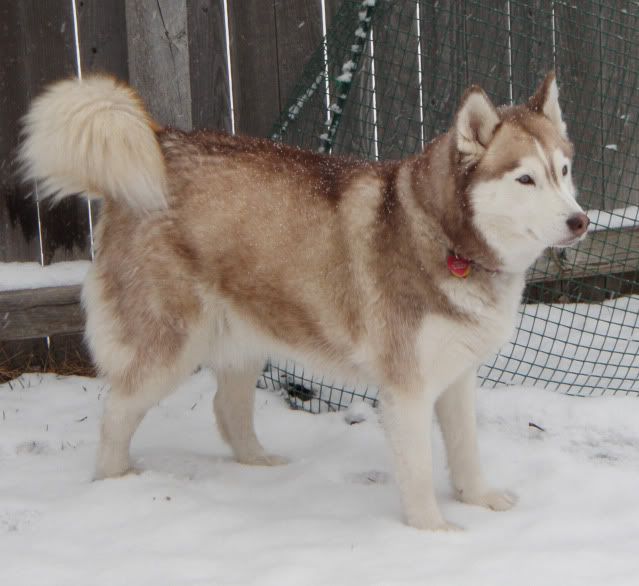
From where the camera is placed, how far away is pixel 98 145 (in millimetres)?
3271

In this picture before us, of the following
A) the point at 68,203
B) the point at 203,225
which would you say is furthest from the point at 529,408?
the point at 68,203

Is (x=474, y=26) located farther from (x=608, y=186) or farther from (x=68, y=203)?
(x=68, y=203)

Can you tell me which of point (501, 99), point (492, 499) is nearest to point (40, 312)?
point (492, 499)

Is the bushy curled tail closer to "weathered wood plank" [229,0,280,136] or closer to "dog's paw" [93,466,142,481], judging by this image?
"dog's paw" [93,466,142,481]

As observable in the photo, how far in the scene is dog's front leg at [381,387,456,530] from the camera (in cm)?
308

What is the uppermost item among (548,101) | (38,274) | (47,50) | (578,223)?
(47,50)

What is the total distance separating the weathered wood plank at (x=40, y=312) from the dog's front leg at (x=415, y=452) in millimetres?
1951

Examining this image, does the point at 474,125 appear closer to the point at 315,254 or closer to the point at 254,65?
the point at 315,254

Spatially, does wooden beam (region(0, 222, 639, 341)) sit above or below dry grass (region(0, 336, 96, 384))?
above

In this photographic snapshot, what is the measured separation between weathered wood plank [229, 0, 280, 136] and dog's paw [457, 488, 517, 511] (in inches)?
87.7

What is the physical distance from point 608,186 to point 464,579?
3110mm

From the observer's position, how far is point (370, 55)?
14.6 feet

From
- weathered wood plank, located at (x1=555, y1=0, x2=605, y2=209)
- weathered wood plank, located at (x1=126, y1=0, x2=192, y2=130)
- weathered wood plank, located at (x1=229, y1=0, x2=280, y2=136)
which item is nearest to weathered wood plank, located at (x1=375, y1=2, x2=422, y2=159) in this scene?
weathered wood plank, located at (x1=229, y1=0, x2=280, y2=136)

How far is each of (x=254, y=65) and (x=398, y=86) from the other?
72 cm
